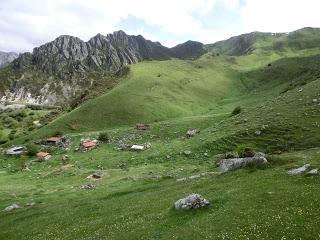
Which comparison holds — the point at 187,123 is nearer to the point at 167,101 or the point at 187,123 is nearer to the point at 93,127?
the point at 93,127

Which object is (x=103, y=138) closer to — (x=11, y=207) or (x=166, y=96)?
(x=11, y=207)

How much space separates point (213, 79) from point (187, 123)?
93.2 metres

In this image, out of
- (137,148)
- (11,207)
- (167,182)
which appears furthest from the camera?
(137,148)

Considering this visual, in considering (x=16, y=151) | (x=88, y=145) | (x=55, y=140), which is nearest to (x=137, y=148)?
(x=88, y=145)

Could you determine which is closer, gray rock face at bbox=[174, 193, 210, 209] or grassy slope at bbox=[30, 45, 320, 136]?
gray rock face at bbox=[174, 193, 210, 209]

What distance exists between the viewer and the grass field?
28797mm

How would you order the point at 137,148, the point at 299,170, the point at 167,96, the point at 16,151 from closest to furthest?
the point at 299,170 < the point at 137,148 < the point at 16,151 < the point at 167,96

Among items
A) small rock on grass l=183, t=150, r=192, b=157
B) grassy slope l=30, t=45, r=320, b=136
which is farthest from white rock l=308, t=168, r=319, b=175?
grassy slope l=30, t=45, r=320, b=136

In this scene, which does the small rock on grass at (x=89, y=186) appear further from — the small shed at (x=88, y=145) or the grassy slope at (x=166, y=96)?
the grassy slope at (x=166, y=96)

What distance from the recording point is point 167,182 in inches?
1987

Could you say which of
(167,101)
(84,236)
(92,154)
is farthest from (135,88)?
(84,236)

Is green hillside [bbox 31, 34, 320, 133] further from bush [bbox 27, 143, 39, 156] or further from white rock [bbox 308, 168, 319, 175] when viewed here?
white rock [bbox 308, 168, 319, 175]

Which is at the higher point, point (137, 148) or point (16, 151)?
point (16, 151)

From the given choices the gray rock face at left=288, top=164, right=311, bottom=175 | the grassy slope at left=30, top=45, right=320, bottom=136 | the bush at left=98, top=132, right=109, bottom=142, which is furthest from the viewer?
the grassy slope at left=30, top=45, right=320, bottom=136
